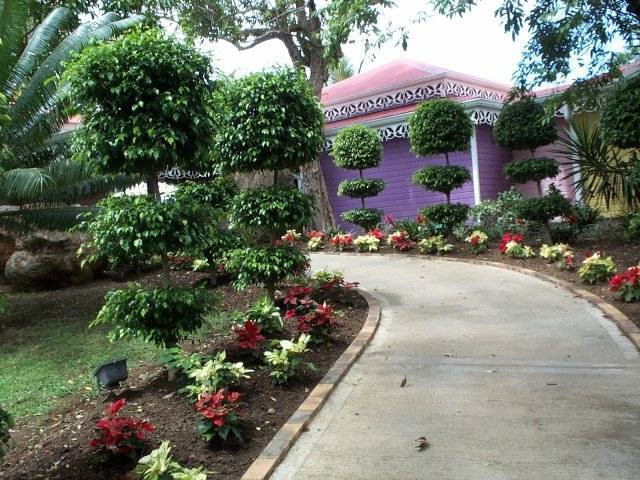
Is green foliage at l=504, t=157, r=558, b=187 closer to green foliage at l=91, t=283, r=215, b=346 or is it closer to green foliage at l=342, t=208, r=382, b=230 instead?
green foliage at l=342, t=208, r=382, b=230

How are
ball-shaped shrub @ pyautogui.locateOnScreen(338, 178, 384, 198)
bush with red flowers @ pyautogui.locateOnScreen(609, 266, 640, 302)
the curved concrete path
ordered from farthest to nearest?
ball-shaped shrub @ pyautogui.locateOnScreen(338, 178, 384, 198)
bush with red flowers @ pyautogui.locateOnScreen(609, 266, 640, 302)
the curved concrete path

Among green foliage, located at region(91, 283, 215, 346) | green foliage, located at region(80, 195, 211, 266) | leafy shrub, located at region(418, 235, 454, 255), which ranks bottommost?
leafy shrub, located at region(418, 235, 454, 255)

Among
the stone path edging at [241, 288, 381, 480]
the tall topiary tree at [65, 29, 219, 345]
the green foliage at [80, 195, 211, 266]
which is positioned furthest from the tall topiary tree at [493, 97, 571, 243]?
the green foliage at [80, 195, 211, 266]

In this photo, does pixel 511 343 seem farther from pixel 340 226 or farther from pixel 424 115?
pixel 340 226

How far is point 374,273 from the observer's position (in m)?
9.83

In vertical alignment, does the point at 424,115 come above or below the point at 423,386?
above

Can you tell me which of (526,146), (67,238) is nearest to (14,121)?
(67,238)

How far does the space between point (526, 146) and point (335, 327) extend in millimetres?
6010

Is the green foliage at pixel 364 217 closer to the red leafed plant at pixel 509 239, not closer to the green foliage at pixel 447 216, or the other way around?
the green foliage at pixel 447 216

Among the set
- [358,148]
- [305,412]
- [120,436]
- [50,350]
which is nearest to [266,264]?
[305,412]

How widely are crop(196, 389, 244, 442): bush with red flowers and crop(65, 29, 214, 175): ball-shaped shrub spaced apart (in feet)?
6.58

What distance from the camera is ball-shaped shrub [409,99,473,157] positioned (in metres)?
10.9

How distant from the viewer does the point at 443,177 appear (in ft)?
36.4

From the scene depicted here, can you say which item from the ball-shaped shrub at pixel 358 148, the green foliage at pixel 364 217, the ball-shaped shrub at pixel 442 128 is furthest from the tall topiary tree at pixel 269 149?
the green foliage at pixel 364 217
